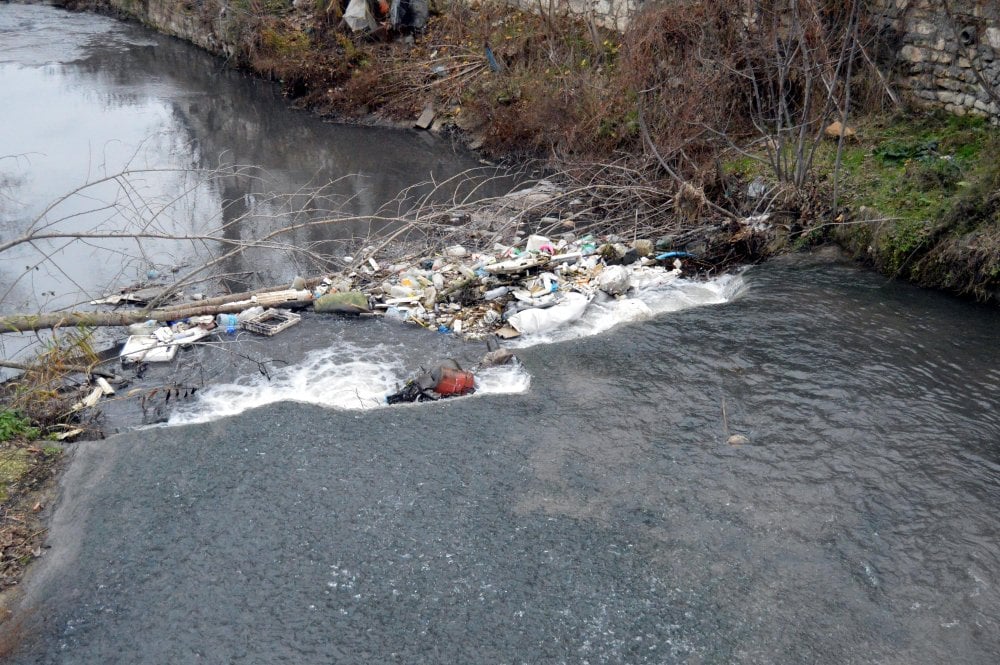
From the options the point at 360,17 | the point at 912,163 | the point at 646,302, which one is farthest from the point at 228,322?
the point at 360,17

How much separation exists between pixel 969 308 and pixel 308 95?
11573mm

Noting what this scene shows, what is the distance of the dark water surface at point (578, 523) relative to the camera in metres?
3.72

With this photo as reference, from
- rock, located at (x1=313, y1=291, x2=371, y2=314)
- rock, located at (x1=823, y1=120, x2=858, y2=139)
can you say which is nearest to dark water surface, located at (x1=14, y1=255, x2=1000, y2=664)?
rock, located at (x1=313, y1=291, x2=371, y2=314)

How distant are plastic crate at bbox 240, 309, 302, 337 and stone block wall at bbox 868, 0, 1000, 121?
6.39m

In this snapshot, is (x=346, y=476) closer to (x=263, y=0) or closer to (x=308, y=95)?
(x=308, y=95)

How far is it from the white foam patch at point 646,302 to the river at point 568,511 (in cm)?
22

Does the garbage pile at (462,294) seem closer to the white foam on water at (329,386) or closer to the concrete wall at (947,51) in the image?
the white foam on water at (329,386)

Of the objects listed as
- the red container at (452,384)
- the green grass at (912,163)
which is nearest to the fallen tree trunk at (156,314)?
the red container at (452,384)

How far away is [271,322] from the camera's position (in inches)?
262

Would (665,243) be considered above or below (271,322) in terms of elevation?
above

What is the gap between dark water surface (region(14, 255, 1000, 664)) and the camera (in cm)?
372

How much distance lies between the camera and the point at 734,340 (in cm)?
608

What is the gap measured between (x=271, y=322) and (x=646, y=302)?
3253mm

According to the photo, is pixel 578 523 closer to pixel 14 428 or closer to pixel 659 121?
pixel 14 428
